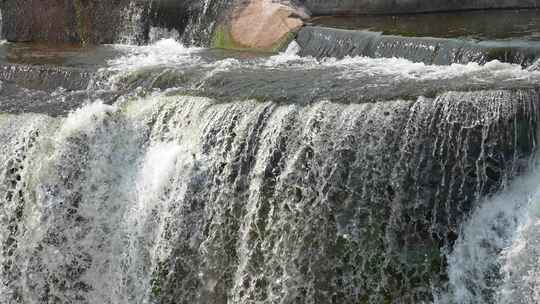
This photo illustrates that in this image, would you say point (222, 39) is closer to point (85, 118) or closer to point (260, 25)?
point (260, 25)

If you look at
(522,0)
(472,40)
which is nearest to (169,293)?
(472,40)

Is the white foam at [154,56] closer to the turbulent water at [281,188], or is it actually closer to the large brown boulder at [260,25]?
the large brown boulder at [260,25]

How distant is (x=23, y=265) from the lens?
7539 mm

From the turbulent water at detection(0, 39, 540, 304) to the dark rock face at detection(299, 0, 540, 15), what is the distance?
2.95 meters

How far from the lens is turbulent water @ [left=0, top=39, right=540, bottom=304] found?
5949mm

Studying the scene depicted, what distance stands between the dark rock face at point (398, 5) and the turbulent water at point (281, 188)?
9.67ft

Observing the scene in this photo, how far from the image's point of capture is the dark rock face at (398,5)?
10875 millimetres

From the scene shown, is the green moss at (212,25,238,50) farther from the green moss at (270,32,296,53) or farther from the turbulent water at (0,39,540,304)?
the turbulent water at (0,39,540,304)

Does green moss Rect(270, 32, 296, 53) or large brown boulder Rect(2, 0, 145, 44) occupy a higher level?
green moss Rect(270, 32, 296, 53)

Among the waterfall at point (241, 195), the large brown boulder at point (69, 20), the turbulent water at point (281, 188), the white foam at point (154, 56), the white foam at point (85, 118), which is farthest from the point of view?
the large brown boulder at point (69, 20)

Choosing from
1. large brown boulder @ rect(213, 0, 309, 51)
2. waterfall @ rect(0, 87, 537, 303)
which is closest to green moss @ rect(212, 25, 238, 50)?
large brown boulder @ rect(213, 0, 309, 51)

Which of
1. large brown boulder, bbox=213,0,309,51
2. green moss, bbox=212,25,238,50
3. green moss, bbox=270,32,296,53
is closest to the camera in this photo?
green moss, bbox=270,32,296,53

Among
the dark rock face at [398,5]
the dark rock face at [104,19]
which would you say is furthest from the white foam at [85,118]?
the dark rock face at [398,5]

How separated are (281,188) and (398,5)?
18.3 feet
